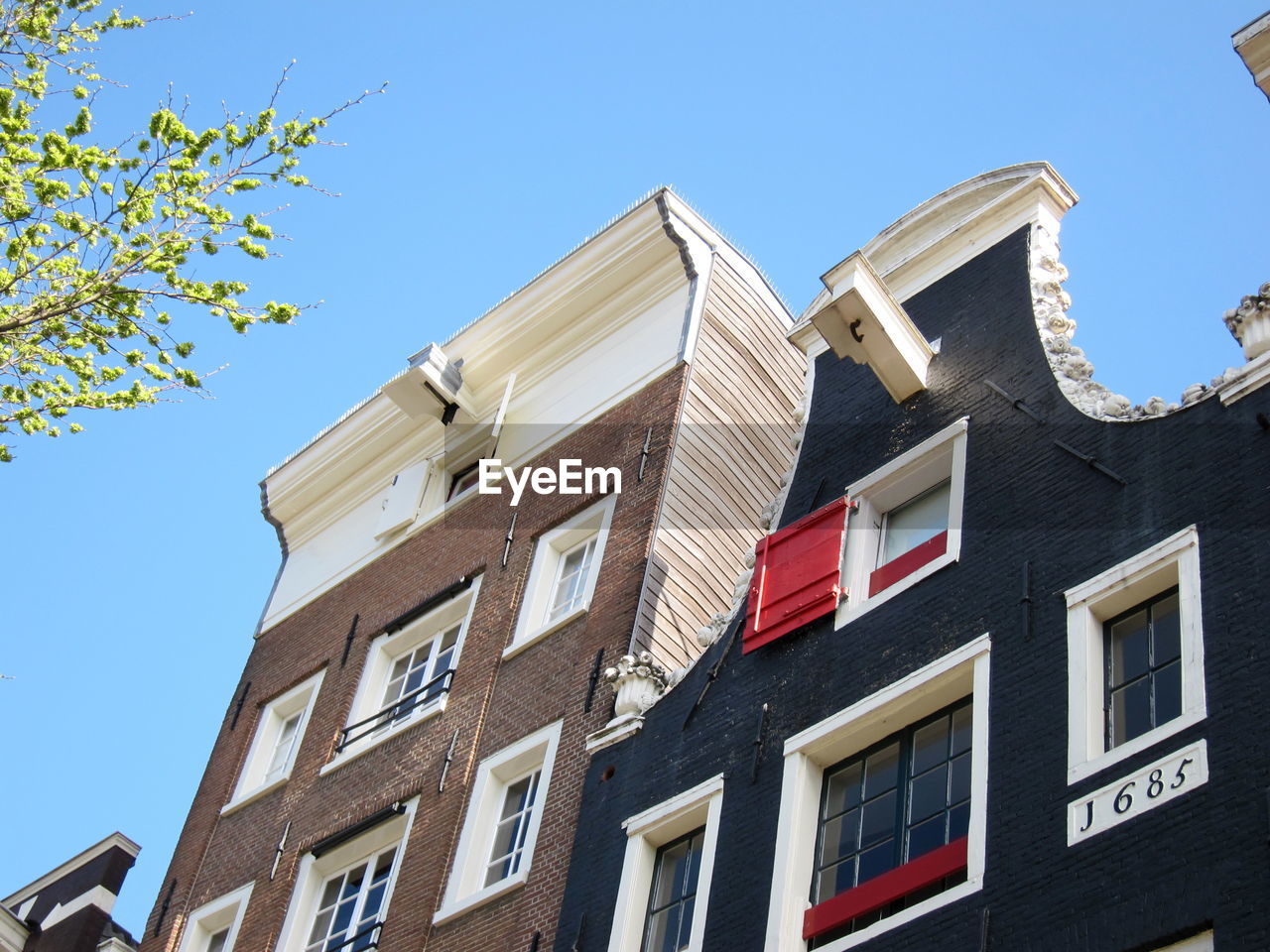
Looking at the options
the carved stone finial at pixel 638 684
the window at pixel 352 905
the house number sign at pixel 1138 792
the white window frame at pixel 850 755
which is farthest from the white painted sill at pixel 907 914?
the window at pixel 352 905

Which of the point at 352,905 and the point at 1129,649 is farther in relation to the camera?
the point at 352,905

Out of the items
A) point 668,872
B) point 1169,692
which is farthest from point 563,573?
point 1169,692

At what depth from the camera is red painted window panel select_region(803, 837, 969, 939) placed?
12.9 metres

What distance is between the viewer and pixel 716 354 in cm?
2270

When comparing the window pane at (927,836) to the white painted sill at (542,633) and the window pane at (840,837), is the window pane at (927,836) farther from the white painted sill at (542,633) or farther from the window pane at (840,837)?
the white painted sill at (542,633)

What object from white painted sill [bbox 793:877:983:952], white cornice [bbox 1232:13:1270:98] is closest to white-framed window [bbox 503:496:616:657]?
white painted sill [bbox 793:877:983:952]

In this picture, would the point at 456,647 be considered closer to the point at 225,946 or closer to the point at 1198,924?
the point at 225,946

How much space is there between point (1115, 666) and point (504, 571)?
1017 cm

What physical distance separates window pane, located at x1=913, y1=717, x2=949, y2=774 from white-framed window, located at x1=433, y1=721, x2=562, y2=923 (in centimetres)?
475

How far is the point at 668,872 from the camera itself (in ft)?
51.6

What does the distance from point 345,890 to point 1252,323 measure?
1162 cm

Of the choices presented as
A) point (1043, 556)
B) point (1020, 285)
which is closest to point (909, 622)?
point (1043, 556)

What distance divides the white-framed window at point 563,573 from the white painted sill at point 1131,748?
8.51m

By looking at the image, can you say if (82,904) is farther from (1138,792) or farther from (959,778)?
(1138,792)
